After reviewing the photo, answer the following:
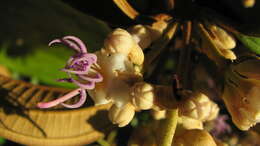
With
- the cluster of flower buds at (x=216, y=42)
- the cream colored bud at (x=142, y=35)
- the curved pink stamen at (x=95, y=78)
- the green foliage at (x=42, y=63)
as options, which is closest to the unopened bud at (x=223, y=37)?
the cluster of flower buds at (x=216, y=42)

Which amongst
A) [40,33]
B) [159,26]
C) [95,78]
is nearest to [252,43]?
[159,26]

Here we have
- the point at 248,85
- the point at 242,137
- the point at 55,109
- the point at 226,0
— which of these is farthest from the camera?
the point at 242,137

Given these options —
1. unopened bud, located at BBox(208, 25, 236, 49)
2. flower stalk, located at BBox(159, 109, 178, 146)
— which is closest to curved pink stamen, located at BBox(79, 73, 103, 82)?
flower stalk, located at BBox(159, 109, 178, 146)

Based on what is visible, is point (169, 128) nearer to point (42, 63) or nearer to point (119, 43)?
point (119, 43)

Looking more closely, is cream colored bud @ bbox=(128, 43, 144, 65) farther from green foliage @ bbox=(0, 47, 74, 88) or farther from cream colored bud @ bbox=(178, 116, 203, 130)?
green foliage @ bbox=(0, 47, 74, 88)

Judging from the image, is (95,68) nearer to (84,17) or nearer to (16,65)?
(84,17)

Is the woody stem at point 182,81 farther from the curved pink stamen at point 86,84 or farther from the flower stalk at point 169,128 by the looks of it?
the curved pink stamen at point 86,84


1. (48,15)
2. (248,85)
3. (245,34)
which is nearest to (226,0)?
(245,34)
